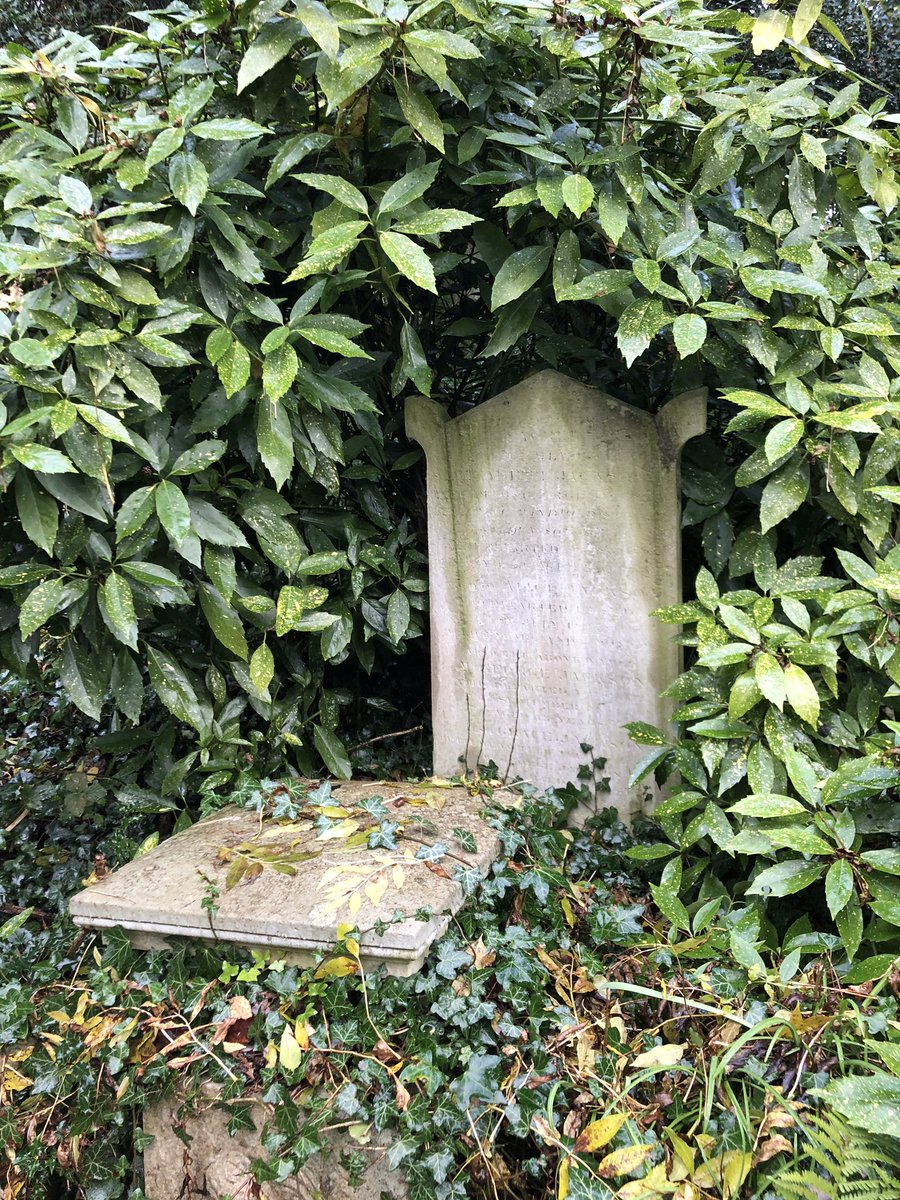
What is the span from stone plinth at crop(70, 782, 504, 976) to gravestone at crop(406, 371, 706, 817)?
1.52 ft

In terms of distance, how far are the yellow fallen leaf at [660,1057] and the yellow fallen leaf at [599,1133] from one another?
14 cm

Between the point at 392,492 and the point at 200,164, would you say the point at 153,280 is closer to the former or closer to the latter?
the point at 200,164

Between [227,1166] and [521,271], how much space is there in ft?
6.35

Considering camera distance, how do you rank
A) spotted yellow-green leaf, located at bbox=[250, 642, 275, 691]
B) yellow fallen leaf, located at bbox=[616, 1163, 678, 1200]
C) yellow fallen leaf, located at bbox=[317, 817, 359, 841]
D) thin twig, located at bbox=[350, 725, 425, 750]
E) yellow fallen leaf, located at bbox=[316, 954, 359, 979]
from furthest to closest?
thin twig, located at bbox=[350, 725, 425, 750] → spotted yellow-green leaf, located at bbox=[250, 642, 275, 691] → yellow fallen leaf, located at bbox=[317, 817, 359, 841] → yellow fallen leaf, located at bbox=[316, 954, 359, 979] → yellow fallen leaf, located at bbox=[616, 1163, 678, 1200]

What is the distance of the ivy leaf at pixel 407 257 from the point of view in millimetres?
1688

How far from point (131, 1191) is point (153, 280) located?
1818mm

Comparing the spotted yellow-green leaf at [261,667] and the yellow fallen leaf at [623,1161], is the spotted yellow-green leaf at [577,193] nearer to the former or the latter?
the spotted yellow-green leaf at [261,667]

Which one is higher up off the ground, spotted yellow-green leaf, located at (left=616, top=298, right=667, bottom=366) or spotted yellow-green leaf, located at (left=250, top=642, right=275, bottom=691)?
spotted yellow-green leaf, located at (left=616, top=298, right=667, bottom=366)

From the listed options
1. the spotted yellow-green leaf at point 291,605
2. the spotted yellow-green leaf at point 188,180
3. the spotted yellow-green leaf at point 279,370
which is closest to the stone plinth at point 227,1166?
the spotted yellow-green leaf at point 291,605

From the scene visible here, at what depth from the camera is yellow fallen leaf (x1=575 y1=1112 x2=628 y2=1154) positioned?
1229 millimetres

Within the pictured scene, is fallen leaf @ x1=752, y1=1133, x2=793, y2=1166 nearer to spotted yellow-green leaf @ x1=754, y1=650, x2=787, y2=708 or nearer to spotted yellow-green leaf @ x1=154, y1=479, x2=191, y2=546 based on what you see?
spotted yellow-green leaf @ x1=754, y1=650, x2=787, y2=708

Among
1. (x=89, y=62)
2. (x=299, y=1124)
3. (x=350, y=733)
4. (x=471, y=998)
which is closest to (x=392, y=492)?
(x=350, y=733)

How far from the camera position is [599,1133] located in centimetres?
124

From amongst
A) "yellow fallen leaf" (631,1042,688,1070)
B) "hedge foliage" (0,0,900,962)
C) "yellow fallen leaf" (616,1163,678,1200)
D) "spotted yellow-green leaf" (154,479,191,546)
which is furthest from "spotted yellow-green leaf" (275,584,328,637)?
"yellow fallen leaf" (616,1163,678,1200)
